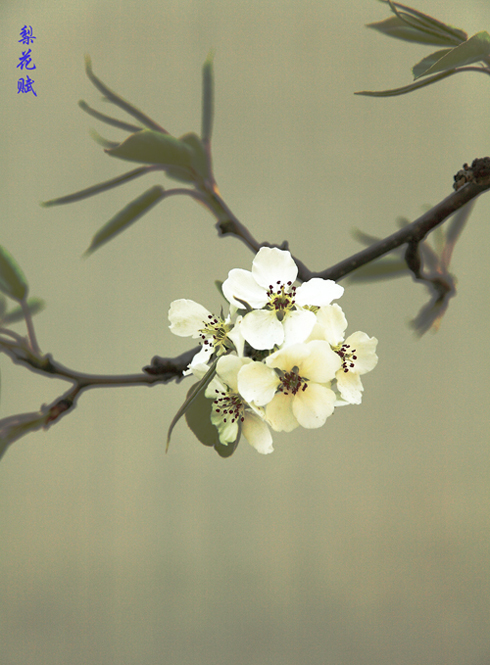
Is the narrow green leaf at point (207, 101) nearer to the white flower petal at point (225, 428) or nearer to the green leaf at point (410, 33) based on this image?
the green leaf at point (410, 33)

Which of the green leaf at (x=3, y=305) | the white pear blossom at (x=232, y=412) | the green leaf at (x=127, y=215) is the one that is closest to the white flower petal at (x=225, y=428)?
the white pear blossom at (x=232, y=412)

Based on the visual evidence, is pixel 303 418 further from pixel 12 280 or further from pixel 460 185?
pixel 12 280

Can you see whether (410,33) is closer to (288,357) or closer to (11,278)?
(288,357)

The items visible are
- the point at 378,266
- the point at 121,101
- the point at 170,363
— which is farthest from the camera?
the point at 378,266

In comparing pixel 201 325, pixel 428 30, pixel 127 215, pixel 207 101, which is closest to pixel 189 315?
pixel 201 325

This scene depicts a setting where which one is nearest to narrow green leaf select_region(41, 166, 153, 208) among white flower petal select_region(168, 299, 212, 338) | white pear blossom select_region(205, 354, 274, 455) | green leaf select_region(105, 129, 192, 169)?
green leaf select_region(105, 129, 192, 169)

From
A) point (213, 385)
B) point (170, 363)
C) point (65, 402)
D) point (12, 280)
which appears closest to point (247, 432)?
point (213, 385)
